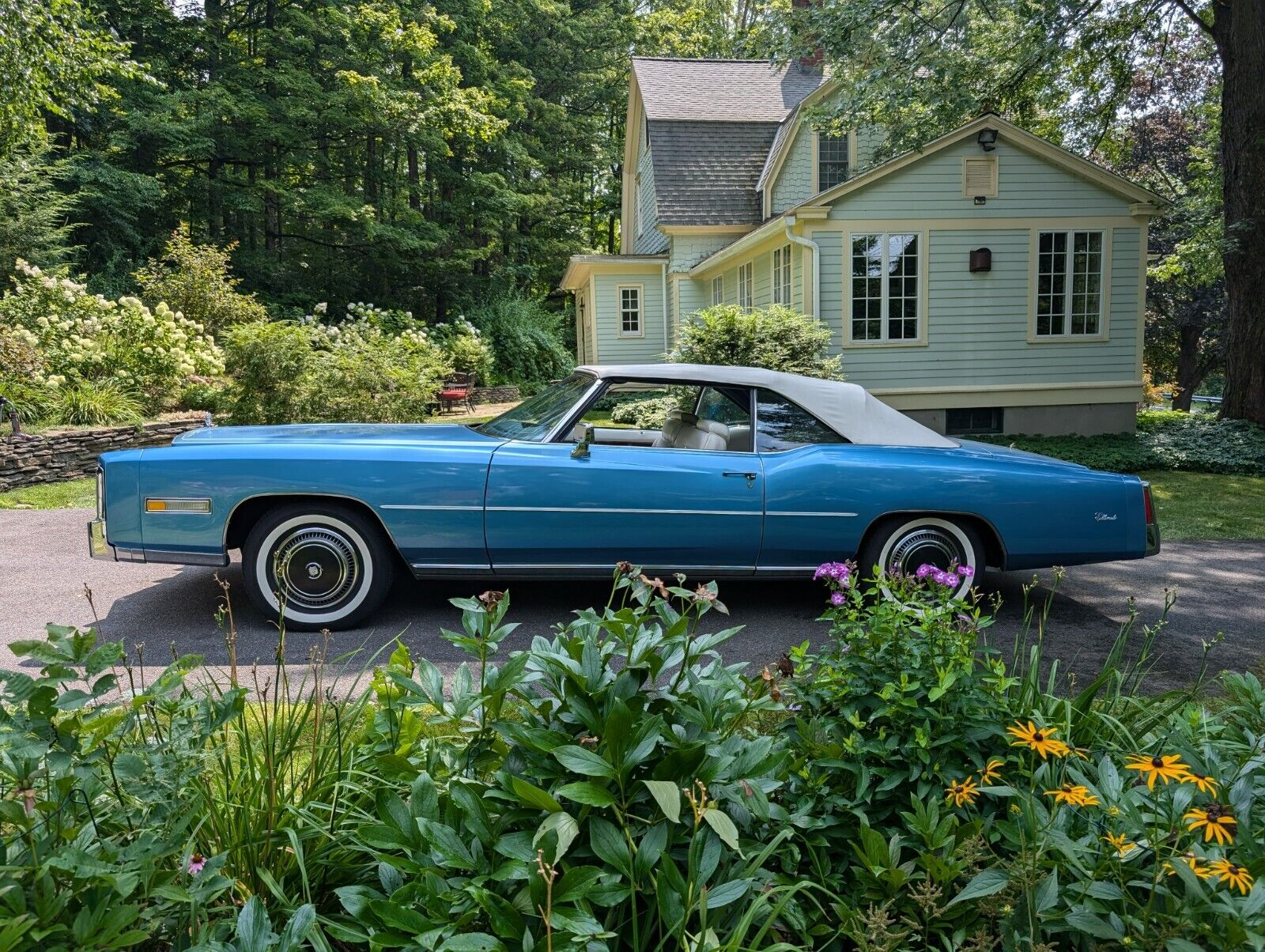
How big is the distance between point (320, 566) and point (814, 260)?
35.6ft

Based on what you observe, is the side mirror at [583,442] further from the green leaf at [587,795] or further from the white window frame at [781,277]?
the white window frame at [781,277]

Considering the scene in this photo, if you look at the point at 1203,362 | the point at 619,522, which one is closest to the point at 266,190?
the point at 619,522

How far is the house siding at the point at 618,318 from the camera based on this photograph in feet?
72.7

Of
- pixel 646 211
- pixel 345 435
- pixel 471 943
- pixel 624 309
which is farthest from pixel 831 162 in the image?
pixel 471 943

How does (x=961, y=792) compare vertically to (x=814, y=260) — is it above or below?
below

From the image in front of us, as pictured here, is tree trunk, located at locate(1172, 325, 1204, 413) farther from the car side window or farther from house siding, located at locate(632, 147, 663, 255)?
the car side window

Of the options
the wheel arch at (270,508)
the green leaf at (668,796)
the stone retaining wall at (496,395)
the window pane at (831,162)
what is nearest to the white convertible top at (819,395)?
the wheel arch at (270,508)

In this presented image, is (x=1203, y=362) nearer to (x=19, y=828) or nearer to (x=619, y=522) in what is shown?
(x=619, y=522)

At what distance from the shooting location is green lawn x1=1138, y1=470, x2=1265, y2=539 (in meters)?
7.84

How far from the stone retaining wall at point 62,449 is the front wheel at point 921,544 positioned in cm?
723

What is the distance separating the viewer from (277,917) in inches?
72.6

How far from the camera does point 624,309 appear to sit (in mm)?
22438

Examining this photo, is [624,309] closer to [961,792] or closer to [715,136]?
[715,136]

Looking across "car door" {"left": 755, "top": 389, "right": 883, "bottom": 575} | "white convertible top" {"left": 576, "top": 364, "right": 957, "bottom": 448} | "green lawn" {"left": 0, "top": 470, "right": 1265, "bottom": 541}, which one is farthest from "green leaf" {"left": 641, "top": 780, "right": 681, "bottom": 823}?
"green lawn" {"left": 0, "top": 470, "right": 1265, "bottom": 541}
